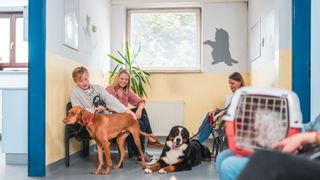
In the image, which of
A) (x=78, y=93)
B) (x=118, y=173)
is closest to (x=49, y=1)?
(x=78, y=93)

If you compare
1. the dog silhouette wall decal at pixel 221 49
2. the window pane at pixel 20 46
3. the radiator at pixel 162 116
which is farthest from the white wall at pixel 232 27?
the window pane at pixel 20 46

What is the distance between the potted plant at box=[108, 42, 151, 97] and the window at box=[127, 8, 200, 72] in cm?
30

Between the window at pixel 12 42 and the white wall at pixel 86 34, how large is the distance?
65.7 inches

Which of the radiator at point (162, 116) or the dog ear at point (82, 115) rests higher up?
the dog ear at point (82, 115)

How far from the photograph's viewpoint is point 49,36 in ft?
10.5

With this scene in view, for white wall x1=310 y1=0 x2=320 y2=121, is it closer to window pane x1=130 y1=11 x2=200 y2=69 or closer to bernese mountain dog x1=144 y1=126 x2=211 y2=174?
bernese mountain dog x1=144 y1=126 x2=211 y2=174

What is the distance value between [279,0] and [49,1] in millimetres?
2204

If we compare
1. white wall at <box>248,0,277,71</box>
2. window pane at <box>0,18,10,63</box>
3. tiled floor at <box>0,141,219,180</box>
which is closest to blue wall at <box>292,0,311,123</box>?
white wall at <box>248,0,277,71</box>

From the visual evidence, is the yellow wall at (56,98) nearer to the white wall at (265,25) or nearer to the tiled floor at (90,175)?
the tiled floor at (90,175)

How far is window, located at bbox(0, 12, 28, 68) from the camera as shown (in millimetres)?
5953

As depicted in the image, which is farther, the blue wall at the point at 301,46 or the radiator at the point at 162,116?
the radiator at the point at 162,116

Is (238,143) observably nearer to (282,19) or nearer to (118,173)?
(118,173)

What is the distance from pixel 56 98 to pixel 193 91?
256 cm

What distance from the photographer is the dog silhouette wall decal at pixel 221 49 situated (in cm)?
541
